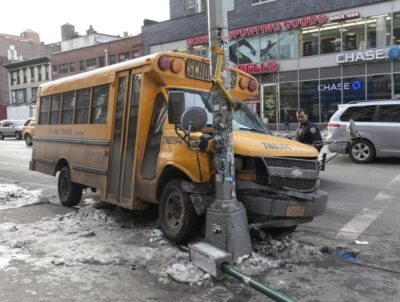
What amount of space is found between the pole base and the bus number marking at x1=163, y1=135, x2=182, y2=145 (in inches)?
36.5

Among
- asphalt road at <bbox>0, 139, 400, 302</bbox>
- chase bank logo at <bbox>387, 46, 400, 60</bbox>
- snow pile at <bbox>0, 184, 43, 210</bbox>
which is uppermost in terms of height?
chase bank logo at <bbox>387, 46, 400, 60</bbox>

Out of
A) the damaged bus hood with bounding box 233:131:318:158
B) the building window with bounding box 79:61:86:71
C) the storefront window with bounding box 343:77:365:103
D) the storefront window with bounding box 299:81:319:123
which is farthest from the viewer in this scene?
the building window with bounding box 79:61:86:71

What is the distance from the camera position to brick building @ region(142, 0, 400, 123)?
90.0 feet

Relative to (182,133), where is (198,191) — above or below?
below

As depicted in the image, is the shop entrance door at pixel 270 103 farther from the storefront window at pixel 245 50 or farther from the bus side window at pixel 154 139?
the bus side window at pixel 154 139

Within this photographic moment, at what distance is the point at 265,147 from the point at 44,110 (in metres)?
6.26

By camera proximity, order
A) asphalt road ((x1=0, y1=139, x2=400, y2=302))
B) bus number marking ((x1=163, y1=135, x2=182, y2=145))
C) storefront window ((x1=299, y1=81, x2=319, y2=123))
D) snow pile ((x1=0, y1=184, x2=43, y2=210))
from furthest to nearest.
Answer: storefront window ((x1=299, y1=81, x2=319, y2=123))
snow pile ((x1=0, y1=184, x2=43, y2=210))
bus number marking ((x1=163, y1=135, x2=182, y2=145))
asphalt road ((x1=0, y1=139, x2=400, y2=302))

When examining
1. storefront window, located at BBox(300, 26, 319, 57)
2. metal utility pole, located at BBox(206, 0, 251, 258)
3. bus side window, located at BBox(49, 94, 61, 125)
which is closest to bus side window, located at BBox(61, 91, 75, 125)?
bus side window, located at BBox(49, 94, 61, 125)

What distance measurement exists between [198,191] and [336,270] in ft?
5.88

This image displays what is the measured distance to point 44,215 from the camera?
838cm

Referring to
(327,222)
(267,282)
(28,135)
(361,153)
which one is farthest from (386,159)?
(28,135)

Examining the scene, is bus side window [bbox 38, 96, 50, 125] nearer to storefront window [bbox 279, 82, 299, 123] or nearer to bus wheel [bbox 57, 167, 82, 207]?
bus wheel [bbox 57, 167, 82, 207]

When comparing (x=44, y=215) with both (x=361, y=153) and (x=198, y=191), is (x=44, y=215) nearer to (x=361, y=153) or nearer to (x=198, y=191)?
(x=198, y=191)

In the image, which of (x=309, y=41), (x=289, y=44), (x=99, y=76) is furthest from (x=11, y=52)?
(x=99, y=76)
